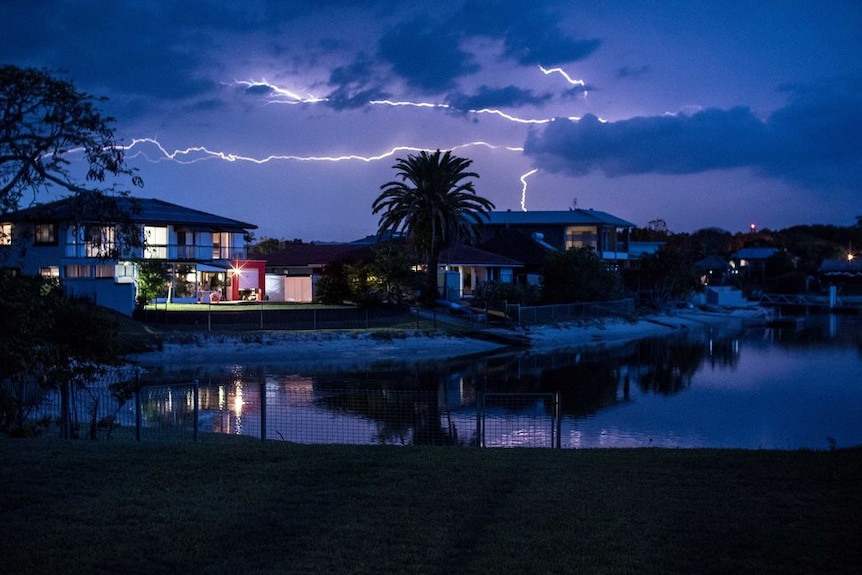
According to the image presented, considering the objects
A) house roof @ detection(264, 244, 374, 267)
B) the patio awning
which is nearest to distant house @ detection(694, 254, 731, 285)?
house roof @ detection(264, 244, 374, 267)

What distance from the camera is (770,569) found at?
816 cm

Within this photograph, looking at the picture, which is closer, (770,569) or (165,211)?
(770,569)

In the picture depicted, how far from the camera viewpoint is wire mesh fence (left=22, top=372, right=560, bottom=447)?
1842 centimetres

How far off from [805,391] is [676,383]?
5.64 metres

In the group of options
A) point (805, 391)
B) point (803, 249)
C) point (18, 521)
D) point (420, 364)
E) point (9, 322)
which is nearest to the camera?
point (18, 521)

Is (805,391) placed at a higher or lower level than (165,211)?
lower

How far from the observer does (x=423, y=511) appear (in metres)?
10.3

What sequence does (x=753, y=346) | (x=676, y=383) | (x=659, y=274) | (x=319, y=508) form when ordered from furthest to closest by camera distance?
(x=659, y=274), (x=753, y=346), (x=676, y=383), (x=319, y=508)

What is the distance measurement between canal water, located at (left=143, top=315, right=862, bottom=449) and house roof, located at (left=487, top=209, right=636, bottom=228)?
1602 inches

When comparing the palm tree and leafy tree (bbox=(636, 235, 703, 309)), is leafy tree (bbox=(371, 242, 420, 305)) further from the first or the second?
leafy tree (bbox=(636, 235, 703, 309))

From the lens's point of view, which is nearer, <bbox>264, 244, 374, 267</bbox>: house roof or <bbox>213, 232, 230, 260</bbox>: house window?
<bbox>213, 232, 230, 260</bbox>: house window

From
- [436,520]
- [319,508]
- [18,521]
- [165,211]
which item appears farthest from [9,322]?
[165,211]

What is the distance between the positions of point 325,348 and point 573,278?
96.4ft

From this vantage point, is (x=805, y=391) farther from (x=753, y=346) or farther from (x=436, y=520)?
(x=436, y=520)
